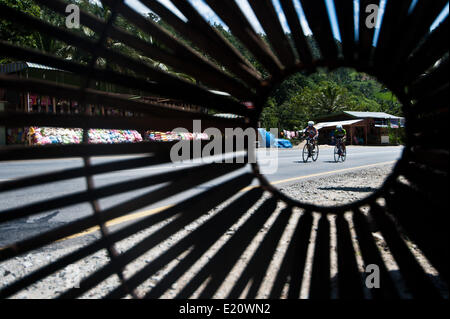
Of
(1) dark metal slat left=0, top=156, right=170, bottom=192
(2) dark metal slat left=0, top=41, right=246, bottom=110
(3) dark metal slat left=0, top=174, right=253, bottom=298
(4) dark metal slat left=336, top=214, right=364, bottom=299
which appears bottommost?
(4) dark metal slat left=336, top=214, right=364, bottom=299

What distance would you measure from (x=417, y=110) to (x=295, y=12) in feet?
2.29

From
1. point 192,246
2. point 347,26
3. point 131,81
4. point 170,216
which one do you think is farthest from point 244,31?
point 192,246

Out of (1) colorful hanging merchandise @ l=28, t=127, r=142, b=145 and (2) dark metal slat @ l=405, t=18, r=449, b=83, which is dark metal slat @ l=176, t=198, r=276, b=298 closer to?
(2) dark metal slat @ l=405, t=18, r=449, b=83

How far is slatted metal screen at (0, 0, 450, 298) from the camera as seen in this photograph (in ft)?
4.28

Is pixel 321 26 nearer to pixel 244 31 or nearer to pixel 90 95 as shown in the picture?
pixel 244 31

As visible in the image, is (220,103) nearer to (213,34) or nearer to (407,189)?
(213,34)

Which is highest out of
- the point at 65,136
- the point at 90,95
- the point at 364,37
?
the point at 364,37

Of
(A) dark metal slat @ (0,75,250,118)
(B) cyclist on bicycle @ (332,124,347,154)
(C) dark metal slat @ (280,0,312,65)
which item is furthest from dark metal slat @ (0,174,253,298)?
(B) cyclist on bicycle @ (332,124,347,154)

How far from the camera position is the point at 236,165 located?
5.51 feet

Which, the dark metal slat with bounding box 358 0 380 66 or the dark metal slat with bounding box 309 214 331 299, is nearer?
the dark metal slat with bounding box 358 0 380 66

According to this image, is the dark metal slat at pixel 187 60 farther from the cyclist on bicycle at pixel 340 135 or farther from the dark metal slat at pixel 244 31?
the cyclist on bicycle at pixel 340 135

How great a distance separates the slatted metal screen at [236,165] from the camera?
1.30 m

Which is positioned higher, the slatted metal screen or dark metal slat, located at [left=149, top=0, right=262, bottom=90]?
dark metal slat, located at [left=149, top=0, right=262, bottom=90]
